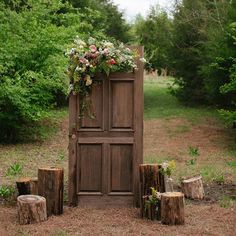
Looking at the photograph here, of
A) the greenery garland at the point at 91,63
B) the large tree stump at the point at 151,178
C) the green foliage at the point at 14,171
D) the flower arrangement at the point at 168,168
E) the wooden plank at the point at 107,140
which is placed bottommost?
the green foliage at the point at 14,171

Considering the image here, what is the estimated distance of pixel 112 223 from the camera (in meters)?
6.54

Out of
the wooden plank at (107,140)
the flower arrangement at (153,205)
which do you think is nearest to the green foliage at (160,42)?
the wooden plank at (107,140)

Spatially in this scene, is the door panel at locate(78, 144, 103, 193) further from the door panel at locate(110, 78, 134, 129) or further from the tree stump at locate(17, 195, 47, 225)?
the tree stump at locate(17, 195, 47, 225)

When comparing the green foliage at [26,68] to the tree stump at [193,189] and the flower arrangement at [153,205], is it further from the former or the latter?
the flower arrangement at [153,205]

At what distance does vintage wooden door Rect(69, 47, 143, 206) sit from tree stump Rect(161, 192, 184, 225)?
36.9 inches

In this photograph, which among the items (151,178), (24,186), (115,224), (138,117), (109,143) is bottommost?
(115,224)

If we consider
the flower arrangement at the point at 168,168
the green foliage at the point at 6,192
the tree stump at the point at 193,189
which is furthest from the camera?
Answer: the tree stump at the point at 193,189

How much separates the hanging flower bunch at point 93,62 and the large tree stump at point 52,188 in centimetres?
122

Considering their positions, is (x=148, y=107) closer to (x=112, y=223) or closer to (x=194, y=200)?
(x=194, y=200)

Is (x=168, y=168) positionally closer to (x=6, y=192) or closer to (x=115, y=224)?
(x=115, y=224)

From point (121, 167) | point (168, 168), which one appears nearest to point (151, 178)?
point (168, 168)

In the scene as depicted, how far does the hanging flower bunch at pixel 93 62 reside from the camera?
711cm

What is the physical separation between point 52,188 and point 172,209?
67.4 inches

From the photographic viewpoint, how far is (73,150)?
24.0 feet
